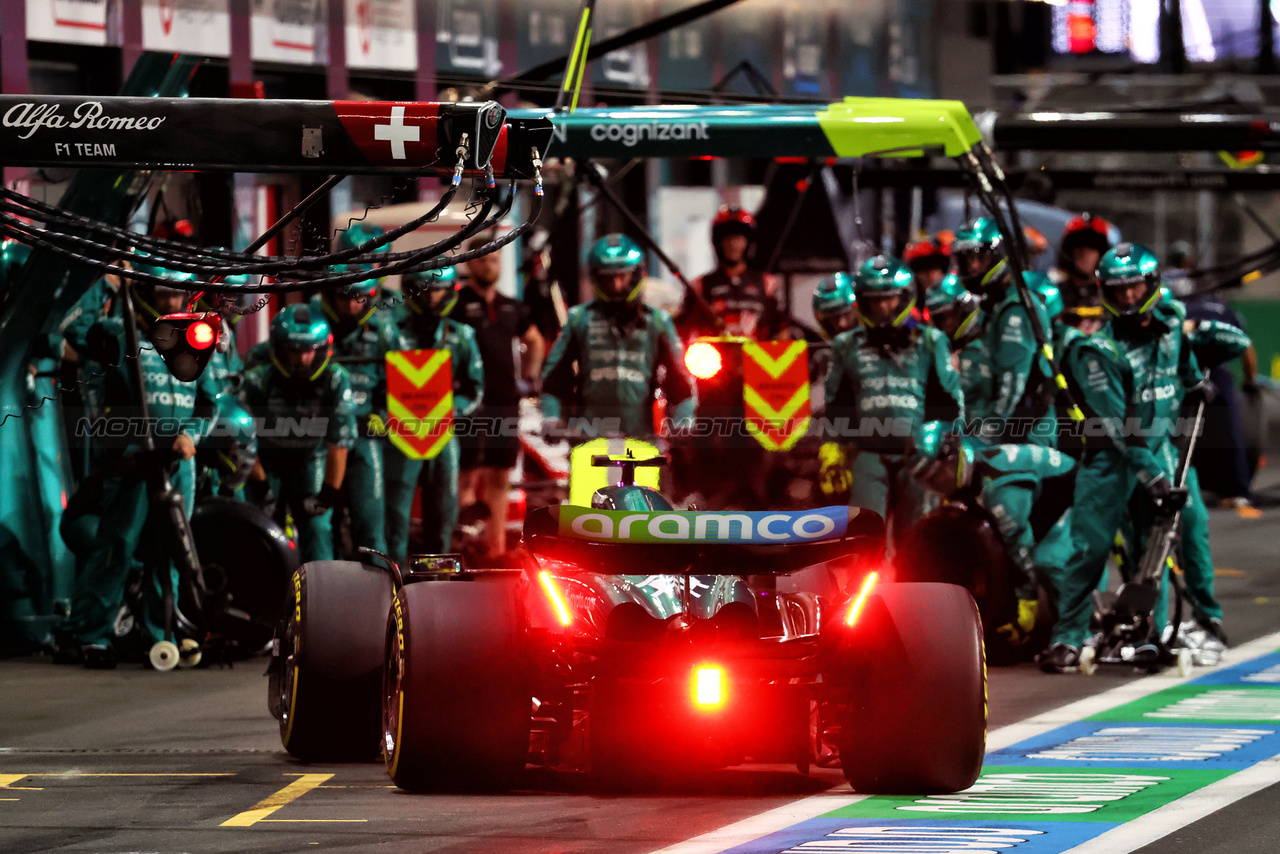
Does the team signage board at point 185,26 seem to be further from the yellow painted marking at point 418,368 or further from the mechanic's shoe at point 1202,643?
the mechanic's shoe at point 1202,643

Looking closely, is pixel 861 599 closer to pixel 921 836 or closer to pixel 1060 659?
pixel 921 836

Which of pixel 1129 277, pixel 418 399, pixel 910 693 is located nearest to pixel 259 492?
pixel 418 399

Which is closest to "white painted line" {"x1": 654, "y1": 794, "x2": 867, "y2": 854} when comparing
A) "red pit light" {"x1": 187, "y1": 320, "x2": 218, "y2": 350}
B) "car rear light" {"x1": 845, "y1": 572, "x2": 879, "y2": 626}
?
"car rear light" {"x1": 845, "y1": 572, "x2": 879, "y2": 626}

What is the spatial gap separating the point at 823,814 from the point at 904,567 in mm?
4510

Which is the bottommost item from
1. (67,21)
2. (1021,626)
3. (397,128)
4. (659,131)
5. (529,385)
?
(1021,626)

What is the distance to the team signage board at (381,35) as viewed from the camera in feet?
61.3

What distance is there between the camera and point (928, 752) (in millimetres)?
7426

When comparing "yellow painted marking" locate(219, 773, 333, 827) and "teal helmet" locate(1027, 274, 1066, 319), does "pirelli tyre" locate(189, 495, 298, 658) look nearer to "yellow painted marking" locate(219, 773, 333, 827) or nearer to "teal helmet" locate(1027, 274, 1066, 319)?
"yellow painted marking" locate(219, 773, 333, 827)

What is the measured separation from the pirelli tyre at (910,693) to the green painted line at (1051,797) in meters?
0.12

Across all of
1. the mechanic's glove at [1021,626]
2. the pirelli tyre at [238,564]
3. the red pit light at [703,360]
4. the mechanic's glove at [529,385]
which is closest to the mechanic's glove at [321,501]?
the pirelli tyre at [238,564]

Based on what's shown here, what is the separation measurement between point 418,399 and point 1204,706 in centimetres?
519

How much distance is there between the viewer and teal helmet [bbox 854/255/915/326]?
1238cm

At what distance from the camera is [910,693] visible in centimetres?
735

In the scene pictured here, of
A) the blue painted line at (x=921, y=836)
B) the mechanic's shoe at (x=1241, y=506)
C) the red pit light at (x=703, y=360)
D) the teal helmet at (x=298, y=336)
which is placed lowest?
the mechanic's shoe at (x=1241, y=506)
